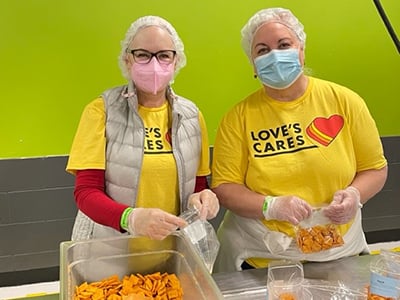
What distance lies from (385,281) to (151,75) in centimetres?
84

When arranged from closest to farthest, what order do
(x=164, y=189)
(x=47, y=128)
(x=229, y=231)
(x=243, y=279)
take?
1. (x=243, y=279)
2. (x=164, y=189)
3. (x=229, y=231)
4. (x=47, y=128)

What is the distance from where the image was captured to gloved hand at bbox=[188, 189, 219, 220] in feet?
5.00

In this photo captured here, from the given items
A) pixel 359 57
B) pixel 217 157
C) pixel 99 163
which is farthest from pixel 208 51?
pixel 99 163

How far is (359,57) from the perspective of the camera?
3.02 meters

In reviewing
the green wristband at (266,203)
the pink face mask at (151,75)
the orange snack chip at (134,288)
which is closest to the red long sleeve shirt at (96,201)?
the orange snack chip at (134,288)

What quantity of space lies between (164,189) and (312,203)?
0.45m

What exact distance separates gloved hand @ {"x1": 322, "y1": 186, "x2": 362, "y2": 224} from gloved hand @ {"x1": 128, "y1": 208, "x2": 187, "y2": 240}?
440 millimetres

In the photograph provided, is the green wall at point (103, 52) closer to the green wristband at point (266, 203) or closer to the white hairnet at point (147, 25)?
the white hairnet at point (147, 25)

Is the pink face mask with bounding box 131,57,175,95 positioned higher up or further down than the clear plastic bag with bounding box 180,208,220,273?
higher up

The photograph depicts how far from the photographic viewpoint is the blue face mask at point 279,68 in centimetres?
166

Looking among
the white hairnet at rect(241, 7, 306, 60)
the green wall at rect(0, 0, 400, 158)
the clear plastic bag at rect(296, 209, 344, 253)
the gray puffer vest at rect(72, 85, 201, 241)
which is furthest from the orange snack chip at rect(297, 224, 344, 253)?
the green wall at rect(0, 0, 400, 158)

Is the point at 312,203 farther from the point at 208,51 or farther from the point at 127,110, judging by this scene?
the point at 208,51

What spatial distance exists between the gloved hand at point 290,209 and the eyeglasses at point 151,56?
1.74ft

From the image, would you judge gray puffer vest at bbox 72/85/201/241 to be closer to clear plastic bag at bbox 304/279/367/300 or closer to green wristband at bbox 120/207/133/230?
green wristband at bbox 120/207/133/230
